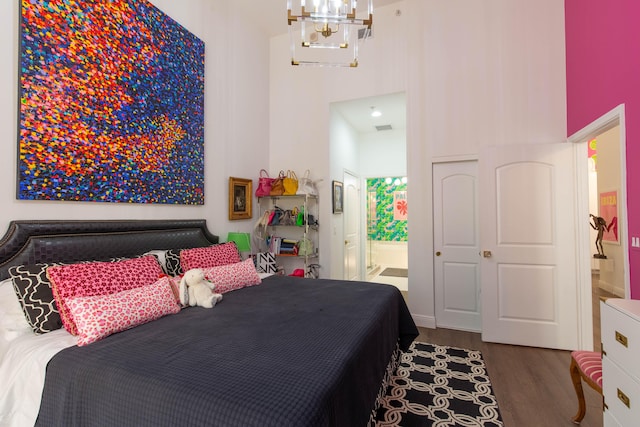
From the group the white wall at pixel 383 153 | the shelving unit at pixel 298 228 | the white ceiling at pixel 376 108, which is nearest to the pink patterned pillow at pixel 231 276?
the shelving unit at pixel 298 228

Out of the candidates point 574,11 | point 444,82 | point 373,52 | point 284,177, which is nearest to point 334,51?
point 373,52

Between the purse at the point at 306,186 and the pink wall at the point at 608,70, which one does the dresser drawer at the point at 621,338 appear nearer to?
the pink wall at the point at 608,70

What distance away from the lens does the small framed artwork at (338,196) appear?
4.30 meters

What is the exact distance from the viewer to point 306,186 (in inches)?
156

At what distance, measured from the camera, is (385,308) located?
210 centimetres

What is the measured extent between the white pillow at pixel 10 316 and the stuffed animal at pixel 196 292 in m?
0.80

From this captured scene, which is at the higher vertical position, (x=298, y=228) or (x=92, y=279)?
(x=298, y=228)

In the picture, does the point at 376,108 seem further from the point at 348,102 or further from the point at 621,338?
the point at 621,338

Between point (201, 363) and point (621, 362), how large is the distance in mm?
1890

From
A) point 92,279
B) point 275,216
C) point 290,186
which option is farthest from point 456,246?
point 92,279

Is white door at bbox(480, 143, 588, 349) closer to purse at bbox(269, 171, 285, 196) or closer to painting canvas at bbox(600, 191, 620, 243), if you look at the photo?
purse at bbox(269, 171, 285, 196)

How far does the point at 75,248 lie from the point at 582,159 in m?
4.38

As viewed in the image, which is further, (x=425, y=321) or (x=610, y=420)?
(x=425, y=321)

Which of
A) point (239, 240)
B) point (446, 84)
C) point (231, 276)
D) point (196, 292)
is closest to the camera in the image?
point (196, 292)
